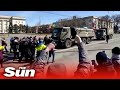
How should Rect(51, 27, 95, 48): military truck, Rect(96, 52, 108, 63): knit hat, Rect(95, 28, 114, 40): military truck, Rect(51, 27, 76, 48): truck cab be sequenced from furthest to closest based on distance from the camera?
Rect(51, 27, 76, 48): truck cab → Rect(95, 28, 114, 40): military truck → Rect(51, 27, 95, 48): military truck → Rect(96, 52, 108, 63): knit hat

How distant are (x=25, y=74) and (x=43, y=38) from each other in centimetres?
119

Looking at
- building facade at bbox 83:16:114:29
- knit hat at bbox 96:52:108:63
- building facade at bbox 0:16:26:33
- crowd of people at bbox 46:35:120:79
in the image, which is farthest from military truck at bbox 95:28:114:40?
knit hat at bbox 96:52:108:63

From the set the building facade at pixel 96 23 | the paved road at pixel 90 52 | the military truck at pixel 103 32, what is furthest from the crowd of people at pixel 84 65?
the military truck at pixel 103 32

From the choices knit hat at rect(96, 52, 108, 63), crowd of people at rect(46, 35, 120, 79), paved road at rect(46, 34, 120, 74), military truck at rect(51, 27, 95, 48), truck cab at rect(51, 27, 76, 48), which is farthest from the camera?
truck cab at rect(51, 27, 76, 48)

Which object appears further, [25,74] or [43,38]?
[43,38]

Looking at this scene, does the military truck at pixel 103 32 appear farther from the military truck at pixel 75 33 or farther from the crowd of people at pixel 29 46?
the crowd of people at pixel 29 46

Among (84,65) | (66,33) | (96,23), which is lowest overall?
(84,65)

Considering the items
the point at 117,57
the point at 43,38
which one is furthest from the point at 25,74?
the point at 117,57

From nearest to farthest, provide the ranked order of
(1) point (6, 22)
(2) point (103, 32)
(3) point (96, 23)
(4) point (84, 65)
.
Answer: (4) point (84, 65) → (1) point (6, 22) → (3) point (96, 23) → (2) point (103, 32)

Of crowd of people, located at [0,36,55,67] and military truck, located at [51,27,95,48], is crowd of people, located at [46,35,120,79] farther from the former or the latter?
crowd of people, located at [0,36,55,67]

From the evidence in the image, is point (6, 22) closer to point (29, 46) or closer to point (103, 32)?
point (29, 46)

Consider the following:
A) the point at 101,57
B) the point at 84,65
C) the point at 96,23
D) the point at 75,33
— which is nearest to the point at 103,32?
the point at 96,23

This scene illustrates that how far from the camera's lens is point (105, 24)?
25.2ft
